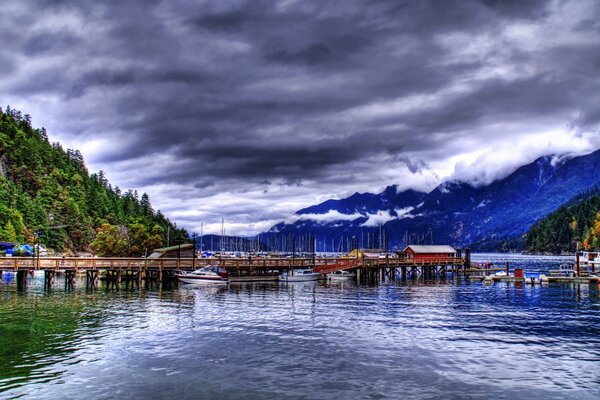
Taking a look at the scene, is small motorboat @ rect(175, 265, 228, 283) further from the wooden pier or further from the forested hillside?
the forested hillside

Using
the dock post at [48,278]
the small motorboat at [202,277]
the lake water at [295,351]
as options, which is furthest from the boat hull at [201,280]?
the lake water at [295,351]

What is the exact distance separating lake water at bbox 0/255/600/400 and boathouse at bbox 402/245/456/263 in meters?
77.1

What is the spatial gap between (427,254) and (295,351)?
360ft

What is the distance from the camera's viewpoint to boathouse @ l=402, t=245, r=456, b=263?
438ft

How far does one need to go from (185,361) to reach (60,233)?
168m

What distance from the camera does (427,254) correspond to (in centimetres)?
13525

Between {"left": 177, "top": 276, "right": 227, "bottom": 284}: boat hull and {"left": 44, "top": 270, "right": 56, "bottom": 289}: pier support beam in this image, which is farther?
{"left": 177, "top": 276, "right": 227, "bottom": 284}: boat hull

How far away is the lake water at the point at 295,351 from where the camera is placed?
2330 centimetres

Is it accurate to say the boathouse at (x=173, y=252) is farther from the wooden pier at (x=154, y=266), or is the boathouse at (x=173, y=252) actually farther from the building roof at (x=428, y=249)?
the building roof at (x=428, y=249)

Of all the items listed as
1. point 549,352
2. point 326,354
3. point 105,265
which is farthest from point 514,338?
point 105,265

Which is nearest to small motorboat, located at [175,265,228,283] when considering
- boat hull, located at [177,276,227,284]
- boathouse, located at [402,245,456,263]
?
boat hull, located at [177,276,227,284]

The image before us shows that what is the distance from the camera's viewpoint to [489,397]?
22.2 meters

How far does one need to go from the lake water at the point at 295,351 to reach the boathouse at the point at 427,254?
7712 cm

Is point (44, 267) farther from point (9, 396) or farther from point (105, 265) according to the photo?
point (9, 396)
